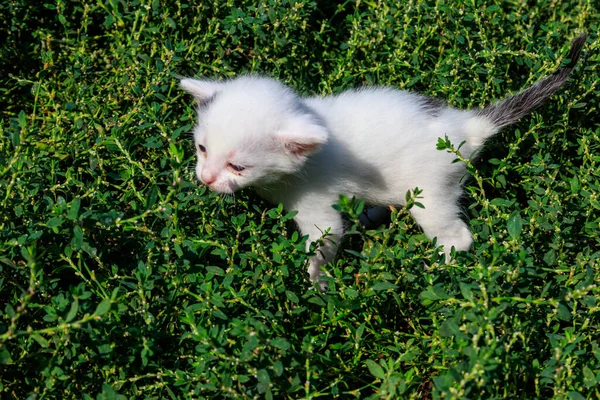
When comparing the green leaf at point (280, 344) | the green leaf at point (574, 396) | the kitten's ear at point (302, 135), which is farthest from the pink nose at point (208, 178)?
the green leaf at point (574, 396)

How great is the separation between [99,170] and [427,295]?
164 centimetres

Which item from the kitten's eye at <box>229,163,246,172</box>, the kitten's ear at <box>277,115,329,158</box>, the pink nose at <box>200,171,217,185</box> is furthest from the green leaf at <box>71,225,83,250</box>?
the kitten's ear at <box>277,115,329,158</box>

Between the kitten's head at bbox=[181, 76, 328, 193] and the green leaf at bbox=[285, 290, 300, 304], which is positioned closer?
the green leaf at bbox=[285, 290, 300, 304]

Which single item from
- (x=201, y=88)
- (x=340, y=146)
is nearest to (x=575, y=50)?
(x=340, y=146)

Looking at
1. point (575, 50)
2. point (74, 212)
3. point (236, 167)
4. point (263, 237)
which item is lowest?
point (74, 212)

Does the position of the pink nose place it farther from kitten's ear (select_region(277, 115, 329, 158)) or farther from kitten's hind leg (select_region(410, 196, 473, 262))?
kitten's hind leg (select_region(410, 196, 473, 262))

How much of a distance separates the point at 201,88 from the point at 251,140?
0.44 m

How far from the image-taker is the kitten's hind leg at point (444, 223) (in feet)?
10.1

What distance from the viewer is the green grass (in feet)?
6.95

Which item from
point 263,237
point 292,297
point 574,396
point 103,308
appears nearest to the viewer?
point 103,308

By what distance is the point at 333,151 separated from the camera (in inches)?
117

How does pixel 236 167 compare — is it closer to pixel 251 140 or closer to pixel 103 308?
pixel 251 140

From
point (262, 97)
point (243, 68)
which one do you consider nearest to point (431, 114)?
point (262, 97)

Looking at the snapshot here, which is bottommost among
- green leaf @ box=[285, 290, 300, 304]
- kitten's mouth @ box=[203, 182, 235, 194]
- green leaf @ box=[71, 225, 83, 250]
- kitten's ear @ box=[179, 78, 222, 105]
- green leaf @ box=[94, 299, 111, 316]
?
green leaf @ box=[94, 299, 111, 316]
